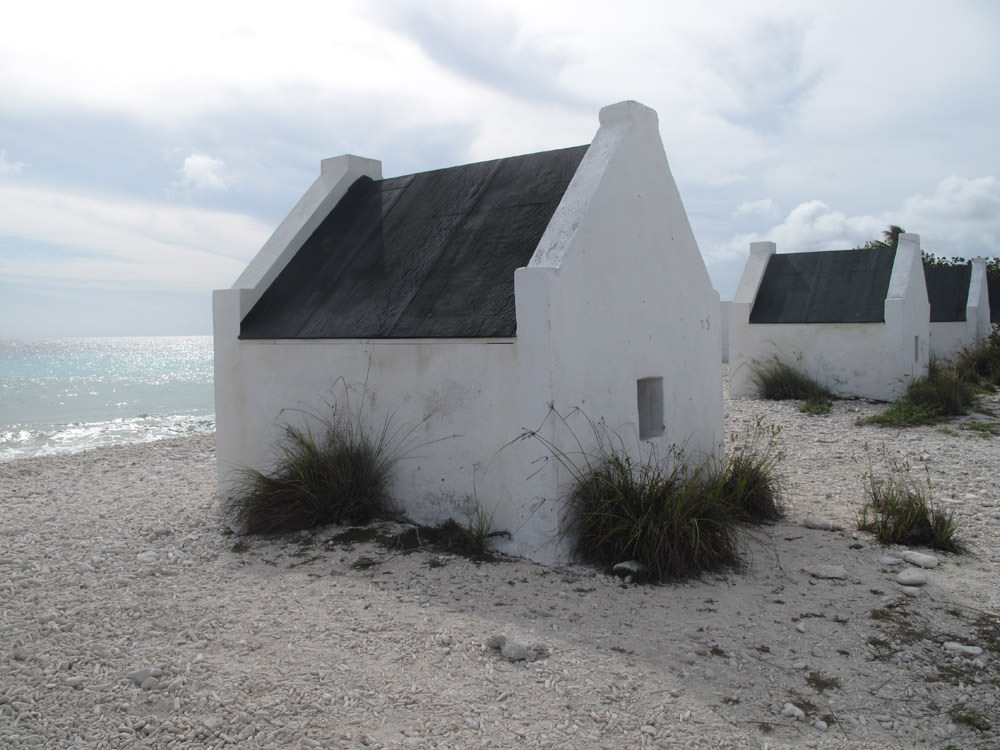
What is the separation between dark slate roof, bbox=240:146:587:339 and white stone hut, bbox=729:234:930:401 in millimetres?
11881

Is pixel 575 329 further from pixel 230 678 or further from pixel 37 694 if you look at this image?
pixel 37 694

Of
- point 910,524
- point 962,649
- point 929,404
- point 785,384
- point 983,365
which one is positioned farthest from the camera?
point 983,365

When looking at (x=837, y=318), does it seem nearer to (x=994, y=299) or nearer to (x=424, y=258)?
(x=424, y=258)

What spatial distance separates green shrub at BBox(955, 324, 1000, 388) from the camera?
18866mm

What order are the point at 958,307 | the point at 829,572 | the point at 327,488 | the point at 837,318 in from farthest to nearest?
the point at 958,307 < the point at 837,318 < the point at 327,488 < the point at 829,572

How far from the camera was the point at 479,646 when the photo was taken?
4.36 m

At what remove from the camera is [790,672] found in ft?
13.4

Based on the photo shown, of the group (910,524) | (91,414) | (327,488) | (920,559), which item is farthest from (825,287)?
(91,414)

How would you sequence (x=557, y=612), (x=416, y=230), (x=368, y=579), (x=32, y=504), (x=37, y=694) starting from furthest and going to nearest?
(x=32, y=504)
(x=416, y=230)
(x=368, y=579)
(x=557, y=612)
(x=37, y=694)

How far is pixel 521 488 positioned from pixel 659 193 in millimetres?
3427

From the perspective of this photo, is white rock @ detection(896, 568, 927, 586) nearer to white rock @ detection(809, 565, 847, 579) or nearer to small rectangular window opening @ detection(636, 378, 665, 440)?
white rock @ detection(809, 565, 847, 579)

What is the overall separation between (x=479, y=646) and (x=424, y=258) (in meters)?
Result: 4.14

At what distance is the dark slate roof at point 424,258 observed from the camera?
6.38 meters

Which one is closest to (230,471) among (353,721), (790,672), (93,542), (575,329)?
(93,542)
